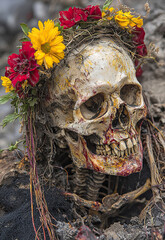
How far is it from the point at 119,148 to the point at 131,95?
346mm

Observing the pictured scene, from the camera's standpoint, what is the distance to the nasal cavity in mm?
1449

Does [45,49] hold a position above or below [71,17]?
below

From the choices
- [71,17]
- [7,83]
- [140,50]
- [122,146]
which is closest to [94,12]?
[71,17]

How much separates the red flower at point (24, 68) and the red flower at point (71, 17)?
21 centimetres

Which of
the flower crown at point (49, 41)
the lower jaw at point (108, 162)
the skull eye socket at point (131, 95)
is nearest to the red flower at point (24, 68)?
the flower crown at point (49, 41)

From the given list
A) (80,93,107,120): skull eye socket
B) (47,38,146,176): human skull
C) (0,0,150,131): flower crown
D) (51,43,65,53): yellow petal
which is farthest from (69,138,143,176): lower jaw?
(51,43,65,53): yellow petal

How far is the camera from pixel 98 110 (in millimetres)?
1469

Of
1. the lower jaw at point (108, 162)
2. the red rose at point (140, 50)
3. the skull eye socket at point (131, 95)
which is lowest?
the lower jaw at point (108, 162)

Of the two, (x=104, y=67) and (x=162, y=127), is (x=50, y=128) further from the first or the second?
(x=162, y=127)

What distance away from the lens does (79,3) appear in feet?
10.4

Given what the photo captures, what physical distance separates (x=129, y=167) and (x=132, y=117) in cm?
27

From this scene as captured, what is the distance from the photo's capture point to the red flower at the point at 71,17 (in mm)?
1367

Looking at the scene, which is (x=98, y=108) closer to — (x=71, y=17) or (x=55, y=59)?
(x=55, y=59)

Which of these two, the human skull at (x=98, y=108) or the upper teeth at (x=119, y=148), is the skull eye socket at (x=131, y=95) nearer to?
the human skull at (x=98, y=108)
